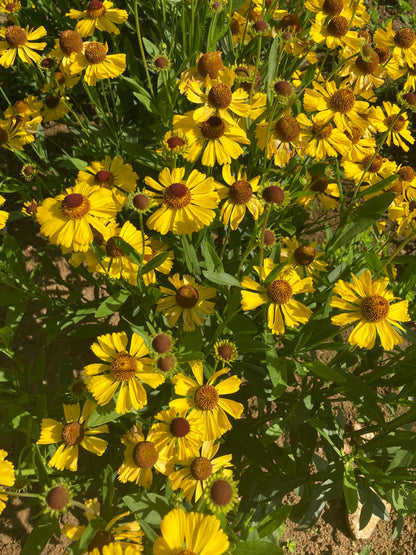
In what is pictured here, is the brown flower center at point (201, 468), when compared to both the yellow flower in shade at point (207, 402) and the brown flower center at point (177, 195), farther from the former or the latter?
the brown flower center at point (177, 195)

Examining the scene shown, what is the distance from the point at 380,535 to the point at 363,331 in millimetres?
1434

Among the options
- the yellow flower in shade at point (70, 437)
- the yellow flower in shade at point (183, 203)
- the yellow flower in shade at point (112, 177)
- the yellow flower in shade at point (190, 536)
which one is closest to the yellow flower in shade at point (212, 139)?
the yellow flower in shade at point (183, 203)

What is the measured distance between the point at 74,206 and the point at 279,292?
0.77 m

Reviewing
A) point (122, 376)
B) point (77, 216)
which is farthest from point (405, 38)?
point (122, 376)

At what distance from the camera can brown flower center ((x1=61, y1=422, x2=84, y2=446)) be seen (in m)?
1.48

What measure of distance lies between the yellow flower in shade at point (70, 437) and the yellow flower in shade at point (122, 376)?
0.56ft

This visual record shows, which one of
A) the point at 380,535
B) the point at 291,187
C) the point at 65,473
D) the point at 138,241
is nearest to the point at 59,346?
the point at 65,473

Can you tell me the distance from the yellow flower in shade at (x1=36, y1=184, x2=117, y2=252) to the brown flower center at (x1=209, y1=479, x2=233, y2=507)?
2.68 ft

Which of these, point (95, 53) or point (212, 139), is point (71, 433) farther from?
point (95, 53)

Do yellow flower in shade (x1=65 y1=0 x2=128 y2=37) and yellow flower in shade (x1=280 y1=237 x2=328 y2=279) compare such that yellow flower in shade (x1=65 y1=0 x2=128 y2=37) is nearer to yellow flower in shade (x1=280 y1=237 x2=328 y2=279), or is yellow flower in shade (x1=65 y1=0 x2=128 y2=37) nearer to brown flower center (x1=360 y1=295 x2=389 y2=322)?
yellow flower in shade (x1=280 y1=237 x2=328 y2=279)

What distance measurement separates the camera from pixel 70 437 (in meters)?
1.49

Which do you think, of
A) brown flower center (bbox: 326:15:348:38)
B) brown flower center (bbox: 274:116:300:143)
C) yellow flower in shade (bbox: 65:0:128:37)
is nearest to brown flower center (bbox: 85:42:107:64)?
yellow flower in shade (bbox: 65:0:128:37)

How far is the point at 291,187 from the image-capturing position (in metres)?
1.87

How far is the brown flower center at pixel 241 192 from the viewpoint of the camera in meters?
1.58
